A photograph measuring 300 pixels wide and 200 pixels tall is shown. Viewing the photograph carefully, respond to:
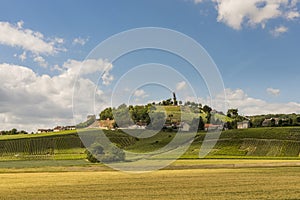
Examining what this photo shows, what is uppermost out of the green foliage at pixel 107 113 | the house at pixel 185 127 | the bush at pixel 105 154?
the green foliage at pixel 107 113

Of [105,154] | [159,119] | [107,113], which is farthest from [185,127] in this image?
[107,113]

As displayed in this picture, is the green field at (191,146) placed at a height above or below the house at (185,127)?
below

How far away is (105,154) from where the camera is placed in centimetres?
9806

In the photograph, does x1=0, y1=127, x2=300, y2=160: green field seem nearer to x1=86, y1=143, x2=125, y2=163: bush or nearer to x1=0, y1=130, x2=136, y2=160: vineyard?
x1=0, y1=130, x2=136, y2=160: vineyard

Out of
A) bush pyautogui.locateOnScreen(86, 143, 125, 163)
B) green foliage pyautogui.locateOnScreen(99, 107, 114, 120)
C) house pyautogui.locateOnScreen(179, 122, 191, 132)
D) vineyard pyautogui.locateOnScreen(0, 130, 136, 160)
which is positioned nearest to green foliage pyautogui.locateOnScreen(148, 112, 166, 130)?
bush pyautogui.locateOnScreen(86, 143, 125, 163)

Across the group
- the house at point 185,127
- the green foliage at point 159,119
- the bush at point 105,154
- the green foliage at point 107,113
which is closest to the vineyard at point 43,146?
the house at point 185,127

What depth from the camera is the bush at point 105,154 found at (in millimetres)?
97062

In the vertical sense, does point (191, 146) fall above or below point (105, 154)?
above

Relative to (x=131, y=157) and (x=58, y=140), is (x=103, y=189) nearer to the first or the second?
(x=131, y=157)

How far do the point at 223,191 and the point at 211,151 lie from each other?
376 ft

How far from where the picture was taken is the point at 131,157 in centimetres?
10750

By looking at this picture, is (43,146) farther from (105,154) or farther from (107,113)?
(107,113)

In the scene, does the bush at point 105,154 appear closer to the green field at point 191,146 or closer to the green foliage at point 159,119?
the green foliage at point 159,119

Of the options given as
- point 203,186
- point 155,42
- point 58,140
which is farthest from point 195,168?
point 58,140
